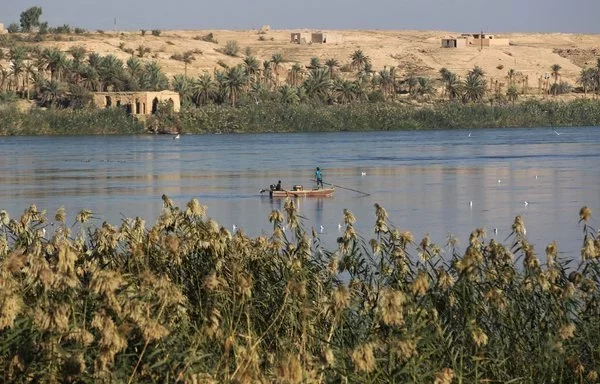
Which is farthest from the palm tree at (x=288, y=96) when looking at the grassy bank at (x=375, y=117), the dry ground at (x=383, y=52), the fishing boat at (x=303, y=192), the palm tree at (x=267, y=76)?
the fishing boat at (x=303, y=192)

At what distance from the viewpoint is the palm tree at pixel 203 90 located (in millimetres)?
110688

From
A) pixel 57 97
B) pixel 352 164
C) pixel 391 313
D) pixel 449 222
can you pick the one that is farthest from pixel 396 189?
pixel 57 97

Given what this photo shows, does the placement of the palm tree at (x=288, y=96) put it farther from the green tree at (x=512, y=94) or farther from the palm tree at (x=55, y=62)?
the green tree at (x=512, y=94)

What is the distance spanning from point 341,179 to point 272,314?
3962 centimetres

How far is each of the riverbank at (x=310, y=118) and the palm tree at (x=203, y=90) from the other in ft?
11.2

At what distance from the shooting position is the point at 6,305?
6.69 meters

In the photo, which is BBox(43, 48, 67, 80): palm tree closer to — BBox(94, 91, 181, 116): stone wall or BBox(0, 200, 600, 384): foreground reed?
BBox(94, 91, 181, 116): stone wall

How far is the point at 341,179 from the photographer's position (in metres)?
49.2

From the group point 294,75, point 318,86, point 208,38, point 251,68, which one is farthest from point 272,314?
point 208,38

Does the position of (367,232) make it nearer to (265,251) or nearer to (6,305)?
(265,251)

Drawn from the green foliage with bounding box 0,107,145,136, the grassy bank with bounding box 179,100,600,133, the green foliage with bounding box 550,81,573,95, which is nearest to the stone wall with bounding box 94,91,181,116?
the green foliage with bounding box 0,107,145,136

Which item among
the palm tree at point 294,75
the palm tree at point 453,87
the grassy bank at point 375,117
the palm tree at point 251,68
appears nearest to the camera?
the grassy bank at point 375,117

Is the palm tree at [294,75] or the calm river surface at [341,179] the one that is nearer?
the calm river surface at [341,179]

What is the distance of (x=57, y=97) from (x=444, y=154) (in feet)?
150
